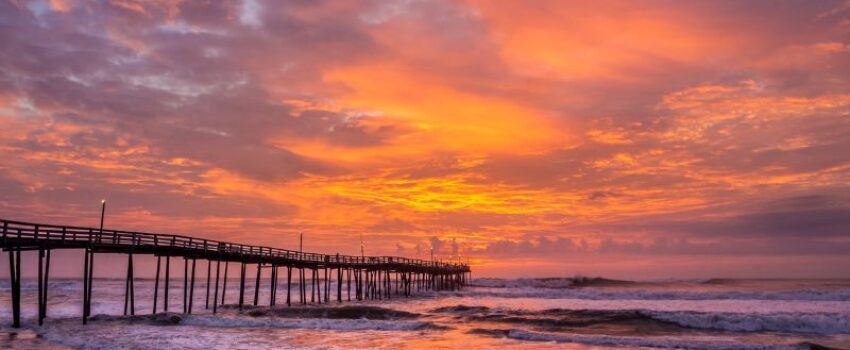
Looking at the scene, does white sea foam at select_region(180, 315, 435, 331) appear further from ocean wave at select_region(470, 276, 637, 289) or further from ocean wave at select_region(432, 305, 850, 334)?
ocean wave at select_region(470, 276, 637, 289)

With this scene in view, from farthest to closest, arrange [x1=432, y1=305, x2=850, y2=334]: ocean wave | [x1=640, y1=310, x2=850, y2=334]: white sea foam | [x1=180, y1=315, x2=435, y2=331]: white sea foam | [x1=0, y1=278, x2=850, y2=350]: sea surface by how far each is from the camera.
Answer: [x1=432, y1=305, x2=850, y2=334]: ocean wave
[x1=640, y1=310, x2=850, y2=334]: white sea foam
[x1=180, y1=315, x2=435, y2=331]: white sea foam
[x1=0, y1=278, x2=850, y2=350]: sea surface

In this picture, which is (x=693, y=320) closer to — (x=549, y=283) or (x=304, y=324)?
(x=304, y=324)

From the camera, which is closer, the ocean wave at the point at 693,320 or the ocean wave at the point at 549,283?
the ocean wave at the point at 693,320

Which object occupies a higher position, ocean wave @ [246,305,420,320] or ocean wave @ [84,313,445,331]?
ocean wave @ [84,313,445,331]

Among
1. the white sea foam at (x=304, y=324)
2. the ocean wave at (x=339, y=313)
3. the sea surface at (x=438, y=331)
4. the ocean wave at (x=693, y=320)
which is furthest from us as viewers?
the ocean wave at (x=339, y=313)

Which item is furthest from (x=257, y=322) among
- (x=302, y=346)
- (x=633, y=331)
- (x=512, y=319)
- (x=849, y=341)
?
(x=849, y=341)

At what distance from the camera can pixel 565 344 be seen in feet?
87.8

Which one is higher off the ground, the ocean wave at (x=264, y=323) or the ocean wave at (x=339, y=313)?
the ocean wave at (x=264, y=323)

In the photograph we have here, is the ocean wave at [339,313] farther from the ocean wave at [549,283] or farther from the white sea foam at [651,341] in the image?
the ocean wave at [549,283]

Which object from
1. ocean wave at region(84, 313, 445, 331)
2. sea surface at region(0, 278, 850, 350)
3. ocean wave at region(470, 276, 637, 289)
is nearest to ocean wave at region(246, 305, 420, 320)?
sea surface at region(0, 278, 850, 350)

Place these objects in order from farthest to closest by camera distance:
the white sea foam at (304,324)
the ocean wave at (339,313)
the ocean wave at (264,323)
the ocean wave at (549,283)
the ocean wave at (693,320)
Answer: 1. the ocean wave at (549,283)
2. the ocean wave at (339,313)
3. the ocean wave at (693,320)
4. the white sea foam at (304,324)
5. the ocean wave at (264,323)

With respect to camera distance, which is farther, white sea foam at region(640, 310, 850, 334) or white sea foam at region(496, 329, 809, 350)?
white sea foam at region(640, 310, 850, 334)

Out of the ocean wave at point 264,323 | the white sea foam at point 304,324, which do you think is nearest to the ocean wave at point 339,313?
the white sea foam at point 304,324

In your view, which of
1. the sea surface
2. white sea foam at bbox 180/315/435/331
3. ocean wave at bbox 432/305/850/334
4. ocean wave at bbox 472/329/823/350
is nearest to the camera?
the sea surface
